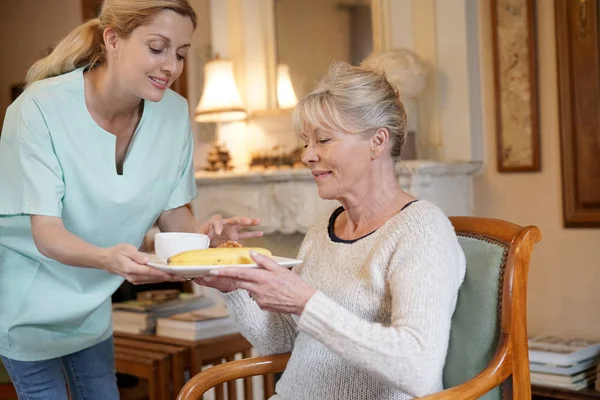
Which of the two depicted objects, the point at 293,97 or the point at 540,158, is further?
the point at 293,97

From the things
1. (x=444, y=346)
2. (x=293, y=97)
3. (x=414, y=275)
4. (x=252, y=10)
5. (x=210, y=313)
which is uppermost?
(x=252, y=10)

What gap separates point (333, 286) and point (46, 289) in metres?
0.65

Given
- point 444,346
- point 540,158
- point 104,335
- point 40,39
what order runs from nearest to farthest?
point 444,346
point 104,335
point 540,158
point 40,39

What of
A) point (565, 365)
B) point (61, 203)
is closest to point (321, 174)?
point (61, 203)

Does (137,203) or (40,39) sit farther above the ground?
(40,39)

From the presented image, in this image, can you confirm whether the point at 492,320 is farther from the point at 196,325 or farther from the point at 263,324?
the point at 196,325

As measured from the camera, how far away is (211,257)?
135cm

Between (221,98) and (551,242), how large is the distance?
5.12 feet

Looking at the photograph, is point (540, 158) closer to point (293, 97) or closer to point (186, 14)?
point (293, 97)

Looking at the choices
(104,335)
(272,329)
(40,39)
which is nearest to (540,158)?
(272,329)

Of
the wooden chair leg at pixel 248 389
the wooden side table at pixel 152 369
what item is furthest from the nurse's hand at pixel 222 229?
the wooden side table at pixel 152 369

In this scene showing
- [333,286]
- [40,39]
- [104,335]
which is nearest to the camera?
[333,286]

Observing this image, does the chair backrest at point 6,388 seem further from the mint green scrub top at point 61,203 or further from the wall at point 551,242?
the wall at point 551,242

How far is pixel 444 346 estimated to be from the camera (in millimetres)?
1313
